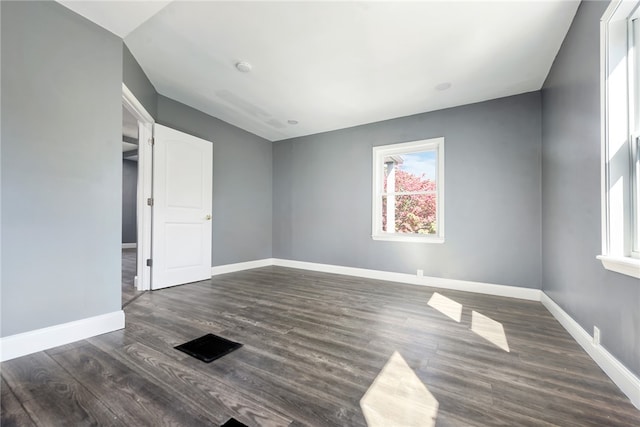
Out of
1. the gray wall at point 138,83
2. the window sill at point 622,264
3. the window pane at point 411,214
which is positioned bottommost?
the window sill at point 622,264

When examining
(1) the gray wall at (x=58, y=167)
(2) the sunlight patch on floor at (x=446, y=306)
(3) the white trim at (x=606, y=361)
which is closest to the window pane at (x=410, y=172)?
(2) the sunlight patch on floor at (x=446, y=306)

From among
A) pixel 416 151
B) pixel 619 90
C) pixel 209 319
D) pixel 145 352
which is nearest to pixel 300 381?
pixel 145 352

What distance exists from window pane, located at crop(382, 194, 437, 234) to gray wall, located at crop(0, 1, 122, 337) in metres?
3.55

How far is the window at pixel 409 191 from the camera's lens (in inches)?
149

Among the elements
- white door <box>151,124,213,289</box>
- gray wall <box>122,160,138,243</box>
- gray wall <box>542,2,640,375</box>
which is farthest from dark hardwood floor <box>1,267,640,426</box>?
gray wall <box>122,160,138,243</box>

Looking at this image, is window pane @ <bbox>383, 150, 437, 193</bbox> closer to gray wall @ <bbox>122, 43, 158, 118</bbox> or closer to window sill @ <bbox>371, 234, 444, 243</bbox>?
window sill @ <bbox>371, 234, 444, 243</bbox>

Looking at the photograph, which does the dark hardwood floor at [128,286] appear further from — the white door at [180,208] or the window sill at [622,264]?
the window sill at [622,264]

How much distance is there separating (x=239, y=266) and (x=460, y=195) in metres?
3.78

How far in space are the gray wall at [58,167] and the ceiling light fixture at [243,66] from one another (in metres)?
1.04

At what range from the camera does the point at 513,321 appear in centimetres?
242

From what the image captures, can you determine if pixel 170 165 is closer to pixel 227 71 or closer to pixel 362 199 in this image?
pixel 227 71

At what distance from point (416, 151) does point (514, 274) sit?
2113mm

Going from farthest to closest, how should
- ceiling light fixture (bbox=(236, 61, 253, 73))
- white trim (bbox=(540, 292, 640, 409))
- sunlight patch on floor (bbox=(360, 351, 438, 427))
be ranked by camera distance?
ceiling light fixture (bbox=(236, 61, 253, 73))
white trim (bbox=(540, 292, 640, 409))
sunlight patch on floor (bbox=(360, 351, 438, 427))

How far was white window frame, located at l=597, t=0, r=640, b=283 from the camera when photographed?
150 centimetres
